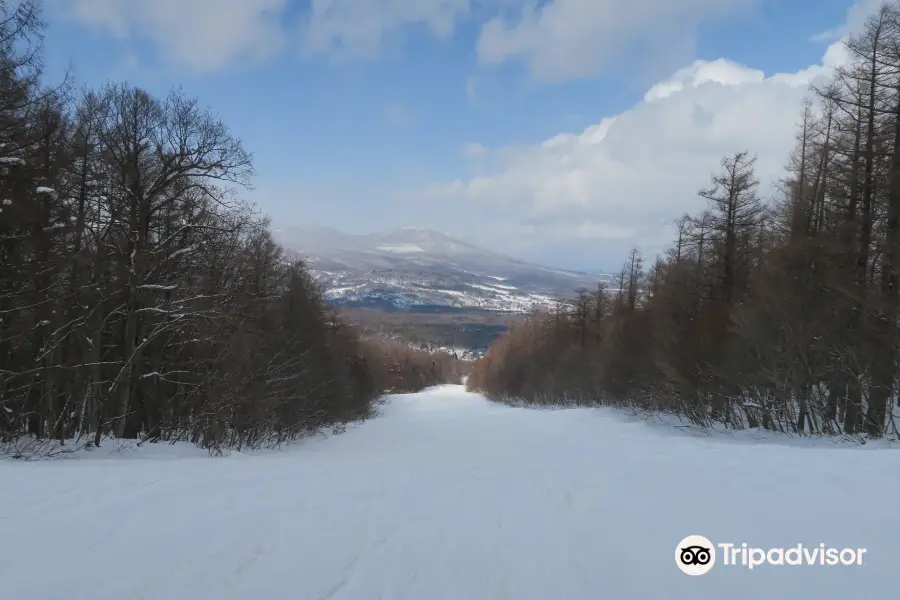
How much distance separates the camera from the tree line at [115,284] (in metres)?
11.8

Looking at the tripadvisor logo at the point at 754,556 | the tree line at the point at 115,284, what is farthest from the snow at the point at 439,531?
the tree line at the point at 115,284

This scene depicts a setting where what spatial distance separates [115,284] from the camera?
14.1m

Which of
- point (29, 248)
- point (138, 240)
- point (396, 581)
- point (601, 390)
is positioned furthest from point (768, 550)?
point (601, 390)

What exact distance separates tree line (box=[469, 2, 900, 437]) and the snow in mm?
9407

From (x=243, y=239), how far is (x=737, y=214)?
20772 millimetres

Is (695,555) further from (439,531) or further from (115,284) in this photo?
(115,284)

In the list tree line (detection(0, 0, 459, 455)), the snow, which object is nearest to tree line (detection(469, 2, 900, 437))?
the snow

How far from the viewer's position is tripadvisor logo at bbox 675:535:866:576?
165 inches

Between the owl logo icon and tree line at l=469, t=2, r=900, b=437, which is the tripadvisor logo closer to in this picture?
the owl logo icon

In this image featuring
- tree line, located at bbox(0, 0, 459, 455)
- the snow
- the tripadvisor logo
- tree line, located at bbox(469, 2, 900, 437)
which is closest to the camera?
the snow

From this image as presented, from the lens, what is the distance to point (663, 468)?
303 inches

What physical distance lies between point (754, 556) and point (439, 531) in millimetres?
2794

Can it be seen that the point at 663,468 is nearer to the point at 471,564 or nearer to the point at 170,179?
the point at 471,564

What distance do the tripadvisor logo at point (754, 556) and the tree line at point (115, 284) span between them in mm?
11143
